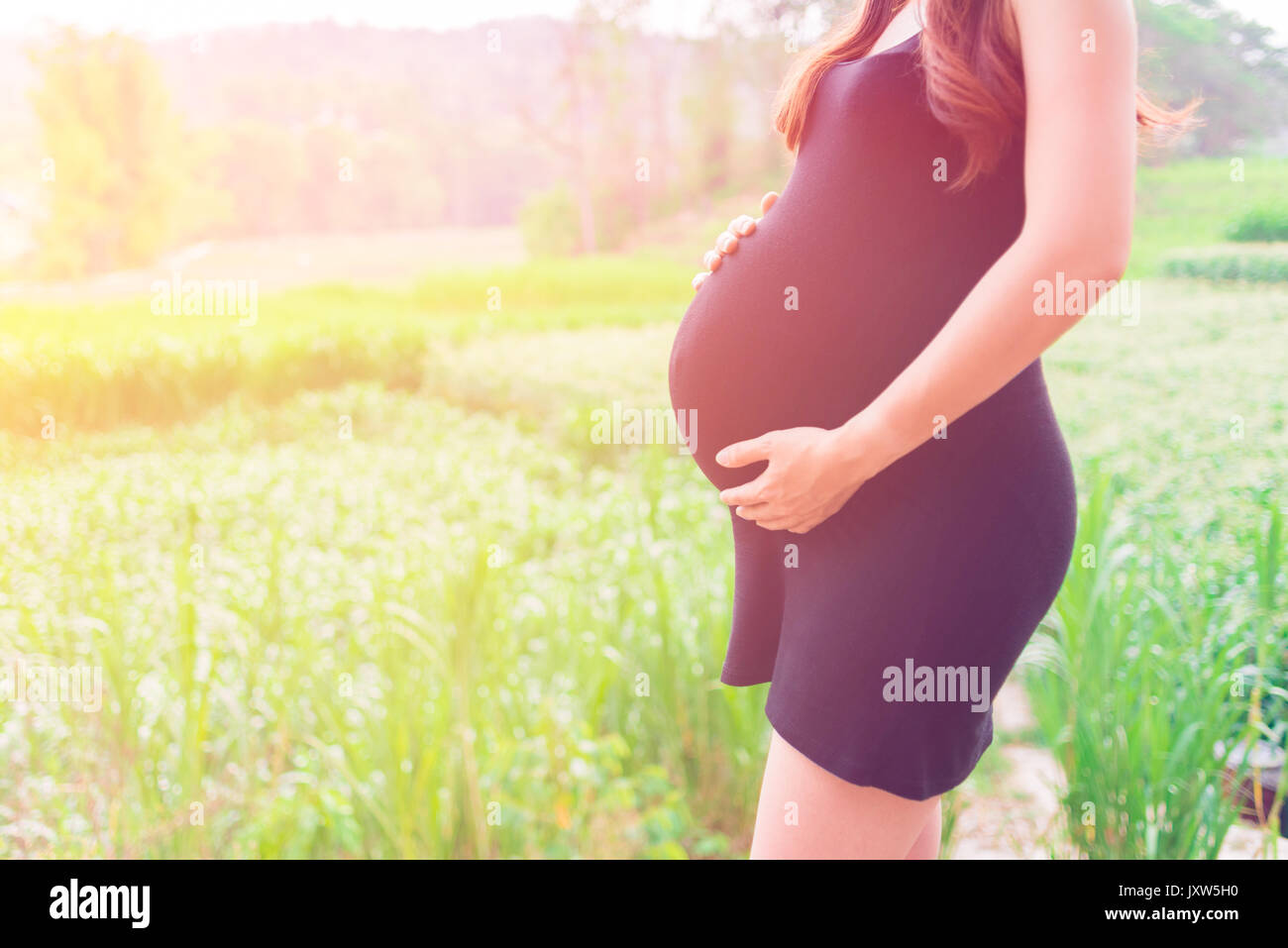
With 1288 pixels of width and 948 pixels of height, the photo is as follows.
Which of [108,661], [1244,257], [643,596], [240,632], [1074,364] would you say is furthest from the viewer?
[1074,364]

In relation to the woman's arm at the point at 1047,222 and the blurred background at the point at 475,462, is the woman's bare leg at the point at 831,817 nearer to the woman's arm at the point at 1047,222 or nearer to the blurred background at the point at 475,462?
the woman's arm at the point at 1047,222

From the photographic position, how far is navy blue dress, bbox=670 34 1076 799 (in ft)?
2.33

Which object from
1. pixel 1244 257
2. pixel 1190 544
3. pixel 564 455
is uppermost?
pixel 1244 257

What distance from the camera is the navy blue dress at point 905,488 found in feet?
2.33

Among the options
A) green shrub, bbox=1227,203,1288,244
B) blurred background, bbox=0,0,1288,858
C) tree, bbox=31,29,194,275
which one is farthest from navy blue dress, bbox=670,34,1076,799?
tree, bbox=31,29,194,275

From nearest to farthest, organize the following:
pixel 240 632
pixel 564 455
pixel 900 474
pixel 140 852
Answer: pixel 900 474 → pixel 140 852 → pixel 240 632 → pixel 564 455

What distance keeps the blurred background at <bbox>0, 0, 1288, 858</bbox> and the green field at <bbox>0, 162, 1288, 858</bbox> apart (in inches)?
0.5

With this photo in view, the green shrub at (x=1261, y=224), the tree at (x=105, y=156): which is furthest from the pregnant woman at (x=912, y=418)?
the tree at (x=105, y=156)

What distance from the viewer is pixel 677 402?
2.99 ft

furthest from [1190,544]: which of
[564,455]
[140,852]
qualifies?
[564,455]

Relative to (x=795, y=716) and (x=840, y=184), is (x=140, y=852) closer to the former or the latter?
(x=795, y=716)

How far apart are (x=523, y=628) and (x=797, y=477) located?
1.60 metres
